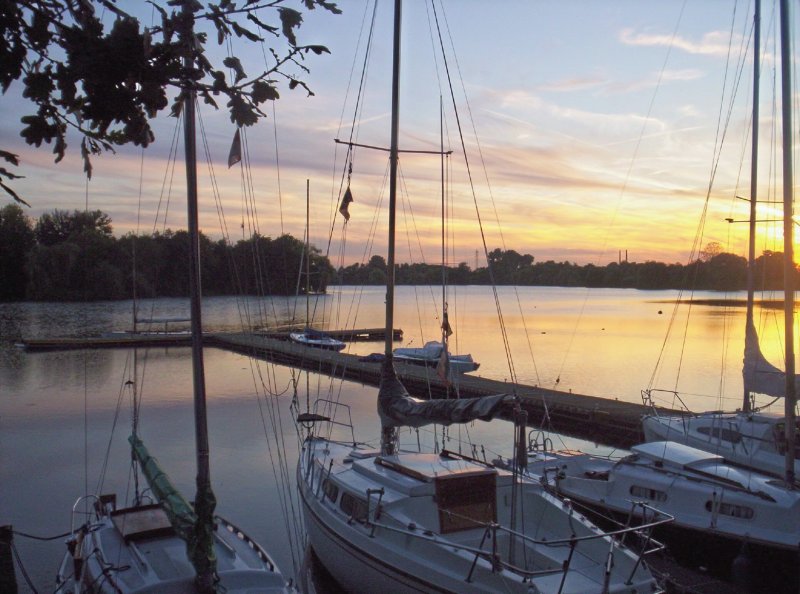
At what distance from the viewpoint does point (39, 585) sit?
13.9 metres

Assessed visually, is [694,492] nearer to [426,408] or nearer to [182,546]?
[426,408]

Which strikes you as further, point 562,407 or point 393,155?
point 562,407

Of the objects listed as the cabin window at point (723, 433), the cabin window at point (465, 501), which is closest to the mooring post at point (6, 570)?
the cabin window at point (465, 501)

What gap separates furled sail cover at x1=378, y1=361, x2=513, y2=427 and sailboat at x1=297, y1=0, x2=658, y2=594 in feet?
0.09

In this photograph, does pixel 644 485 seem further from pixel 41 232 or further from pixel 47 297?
pixel 41 232

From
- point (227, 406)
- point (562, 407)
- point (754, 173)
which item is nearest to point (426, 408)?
point (754, 173)

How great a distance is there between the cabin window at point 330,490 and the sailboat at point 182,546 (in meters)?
2.29

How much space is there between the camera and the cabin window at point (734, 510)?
14.0m

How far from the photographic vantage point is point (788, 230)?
14.8 meters

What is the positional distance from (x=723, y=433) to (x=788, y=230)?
7.33 m

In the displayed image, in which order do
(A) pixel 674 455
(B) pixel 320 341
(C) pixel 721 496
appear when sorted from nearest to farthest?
(C) pixel 721 496, (A) pixel 674 455, (B) pixel 320 341

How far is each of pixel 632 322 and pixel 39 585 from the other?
92.4 meters

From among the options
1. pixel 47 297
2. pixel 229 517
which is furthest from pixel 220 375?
pixel 47 297

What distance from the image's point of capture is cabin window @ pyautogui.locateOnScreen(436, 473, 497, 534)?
10734 mm
